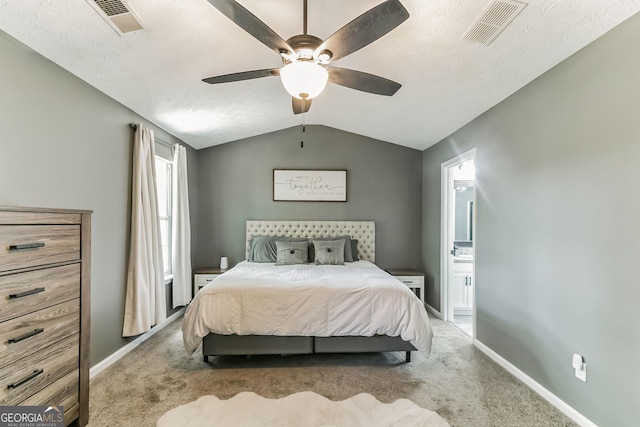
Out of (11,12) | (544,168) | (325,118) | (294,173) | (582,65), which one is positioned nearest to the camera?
(11,12)

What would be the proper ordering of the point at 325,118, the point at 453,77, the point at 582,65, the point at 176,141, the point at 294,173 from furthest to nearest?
the point at 294,173 < the point at 325,118 < the point at 176,141 < the point at 453,77 < the point at 582,65

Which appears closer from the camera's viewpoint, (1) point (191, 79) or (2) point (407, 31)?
(2) point (407, 31)

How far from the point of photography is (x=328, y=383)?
8.55ft

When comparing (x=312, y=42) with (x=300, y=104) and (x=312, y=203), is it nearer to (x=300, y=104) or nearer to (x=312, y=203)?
(x=300, y=104)

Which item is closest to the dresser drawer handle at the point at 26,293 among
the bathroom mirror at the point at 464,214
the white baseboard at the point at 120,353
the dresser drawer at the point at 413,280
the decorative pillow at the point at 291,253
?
the white baseboard at the point at 120,353

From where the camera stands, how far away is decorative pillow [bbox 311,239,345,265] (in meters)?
4.26

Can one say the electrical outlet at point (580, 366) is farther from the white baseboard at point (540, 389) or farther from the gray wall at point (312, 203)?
the gray wall at point (312, 203)

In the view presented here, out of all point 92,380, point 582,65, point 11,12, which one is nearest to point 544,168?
point 582,65

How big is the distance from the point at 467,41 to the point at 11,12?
2888mm

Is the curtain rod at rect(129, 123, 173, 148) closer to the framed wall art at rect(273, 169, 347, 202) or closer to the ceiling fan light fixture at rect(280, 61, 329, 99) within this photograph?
the framed wall art at rect(273, 169, 347, 202)

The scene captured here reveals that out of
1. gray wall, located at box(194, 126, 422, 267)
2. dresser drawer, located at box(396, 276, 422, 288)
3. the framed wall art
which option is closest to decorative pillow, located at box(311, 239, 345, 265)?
gray wall, located at box(194, 126, 422, 267)

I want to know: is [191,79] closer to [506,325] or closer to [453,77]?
[453,77]

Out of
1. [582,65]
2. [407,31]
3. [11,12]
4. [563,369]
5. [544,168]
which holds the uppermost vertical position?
[407,31]

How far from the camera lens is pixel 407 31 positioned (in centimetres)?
224
